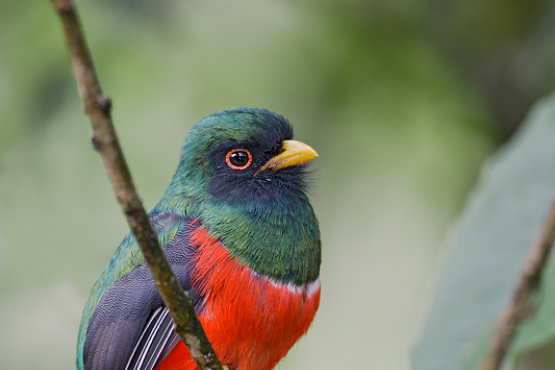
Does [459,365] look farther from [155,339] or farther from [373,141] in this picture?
[373,141]

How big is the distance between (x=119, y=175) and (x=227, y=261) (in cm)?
151

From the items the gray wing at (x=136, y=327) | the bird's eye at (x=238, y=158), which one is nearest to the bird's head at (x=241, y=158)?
the bird's eye at (x=238, y=158)

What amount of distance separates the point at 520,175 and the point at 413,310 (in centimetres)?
423

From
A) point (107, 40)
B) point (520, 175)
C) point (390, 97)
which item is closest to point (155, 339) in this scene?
point (520, 175)

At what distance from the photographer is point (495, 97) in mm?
5289

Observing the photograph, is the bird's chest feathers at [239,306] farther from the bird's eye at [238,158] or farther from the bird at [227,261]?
the bird's eye at [238,158]

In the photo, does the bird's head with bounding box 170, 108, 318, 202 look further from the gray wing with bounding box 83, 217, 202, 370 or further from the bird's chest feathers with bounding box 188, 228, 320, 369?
the gray wing with bounding box 83, 217, 202, 370

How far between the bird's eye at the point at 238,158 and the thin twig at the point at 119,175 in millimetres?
1430

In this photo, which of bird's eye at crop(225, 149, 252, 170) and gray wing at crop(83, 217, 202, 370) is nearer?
gray wing at crop(83, 217, 202, 370)

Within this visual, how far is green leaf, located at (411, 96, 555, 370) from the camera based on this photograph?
3.02m

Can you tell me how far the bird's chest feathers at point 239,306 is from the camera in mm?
2928

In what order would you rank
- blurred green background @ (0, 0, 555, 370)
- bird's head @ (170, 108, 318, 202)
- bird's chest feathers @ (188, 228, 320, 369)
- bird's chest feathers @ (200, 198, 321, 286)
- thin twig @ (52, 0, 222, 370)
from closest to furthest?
1. thin twig @ (52, 0, 222, 370)
2. bird's chest feathers @ (188, 228, 320, 369)
3. bird's chest feathers @ (200, 198, 321, 286)
4. bird's head @ (170, 108, 318, 202)
5. blurred green background @ (0, 0, 555, 370)

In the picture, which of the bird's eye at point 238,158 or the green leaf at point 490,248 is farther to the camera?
the bird's eye at point 238,158

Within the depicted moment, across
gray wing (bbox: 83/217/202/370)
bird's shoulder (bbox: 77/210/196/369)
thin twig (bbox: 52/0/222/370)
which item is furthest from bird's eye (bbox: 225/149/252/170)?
thin twig (bbox: 52/0/222/370)
